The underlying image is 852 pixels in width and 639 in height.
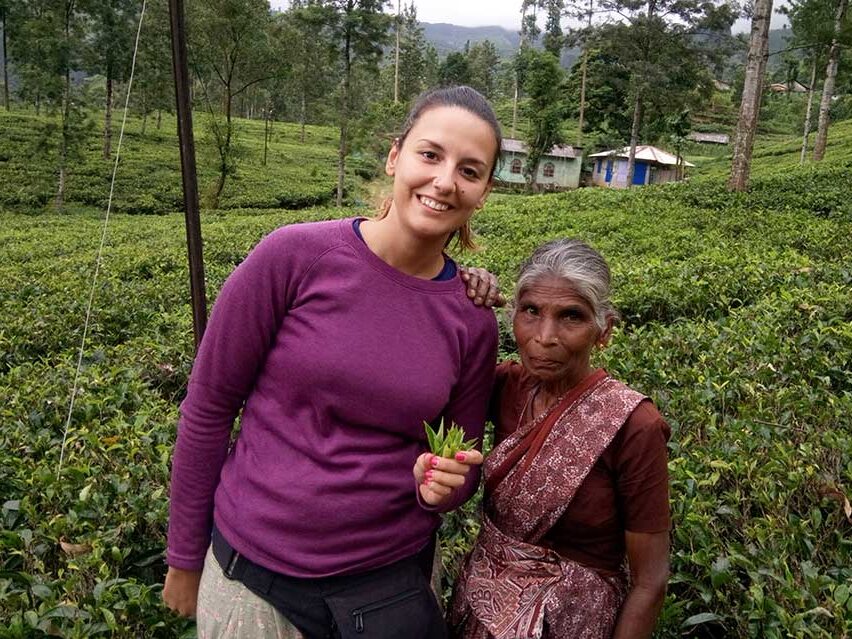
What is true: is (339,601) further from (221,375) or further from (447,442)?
(221,375)

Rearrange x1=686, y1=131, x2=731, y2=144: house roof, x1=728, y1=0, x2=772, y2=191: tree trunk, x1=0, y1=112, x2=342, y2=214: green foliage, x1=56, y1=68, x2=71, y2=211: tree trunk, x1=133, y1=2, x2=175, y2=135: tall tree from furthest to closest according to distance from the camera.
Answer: x1=686, y1=131, x2=731, y2=144: house roof → x1=133, y1=2, x2=175, y2=135: tall tree → x1=0, y1=112, x2=342, y2=214: green foliage → x1=56, y1=68, x2=71, y2=211: tree trunk → x1=728, y1=0, x2=772, y2=191: tree trunk

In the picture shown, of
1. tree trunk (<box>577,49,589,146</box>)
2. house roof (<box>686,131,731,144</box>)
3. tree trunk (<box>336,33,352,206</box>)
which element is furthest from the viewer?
house roof (<box>686,131,731,144</box>)

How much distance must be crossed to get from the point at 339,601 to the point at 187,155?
4.99ft

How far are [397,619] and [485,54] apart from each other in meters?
66.1

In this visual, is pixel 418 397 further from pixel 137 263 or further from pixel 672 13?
pixel 672 13

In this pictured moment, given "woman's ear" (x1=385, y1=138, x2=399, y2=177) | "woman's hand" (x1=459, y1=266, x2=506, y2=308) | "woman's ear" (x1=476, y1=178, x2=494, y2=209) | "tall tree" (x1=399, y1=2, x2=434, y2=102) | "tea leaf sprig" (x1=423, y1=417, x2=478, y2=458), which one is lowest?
"tea leaf sprig" (x1=423, y1=417, x2=478, y2=458)

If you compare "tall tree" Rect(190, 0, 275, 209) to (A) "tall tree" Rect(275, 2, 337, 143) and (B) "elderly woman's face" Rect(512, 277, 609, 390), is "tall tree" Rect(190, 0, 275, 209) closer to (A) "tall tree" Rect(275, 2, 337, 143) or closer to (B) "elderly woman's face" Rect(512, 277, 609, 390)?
(A) "tall tree" Rect(275, 2, 337, 143)

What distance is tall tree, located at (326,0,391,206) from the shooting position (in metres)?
22.8

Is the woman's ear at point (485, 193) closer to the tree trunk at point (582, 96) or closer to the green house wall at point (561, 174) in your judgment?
the green house wall at point (561, 174)

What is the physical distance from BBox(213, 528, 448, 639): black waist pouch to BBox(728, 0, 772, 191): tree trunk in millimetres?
12498

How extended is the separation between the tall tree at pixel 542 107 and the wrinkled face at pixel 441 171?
3106 centimetres

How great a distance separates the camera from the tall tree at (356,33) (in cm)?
A: 2275

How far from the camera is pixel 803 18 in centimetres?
1700

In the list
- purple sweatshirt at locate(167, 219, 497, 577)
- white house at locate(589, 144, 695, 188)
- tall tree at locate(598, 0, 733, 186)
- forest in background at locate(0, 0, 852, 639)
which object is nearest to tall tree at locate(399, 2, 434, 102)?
white house at locate(589, 144, 695, 188)
